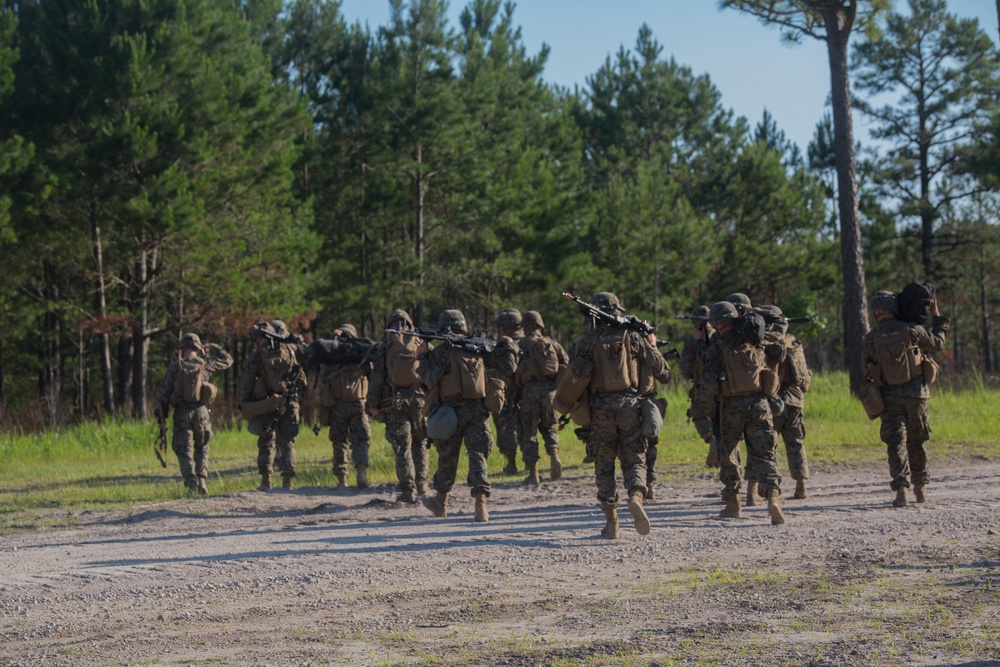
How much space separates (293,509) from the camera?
42.1 ft

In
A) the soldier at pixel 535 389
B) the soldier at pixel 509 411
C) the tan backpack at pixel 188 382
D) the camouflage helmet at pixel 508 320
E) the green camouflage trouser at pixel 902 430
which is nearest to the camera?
the green camouflage trouser at pixel 902 430

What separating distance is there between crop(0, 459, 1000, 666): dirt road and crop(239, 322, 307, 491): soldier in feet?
6.65

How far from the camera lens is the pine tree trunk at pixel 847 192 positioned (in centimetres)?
2139

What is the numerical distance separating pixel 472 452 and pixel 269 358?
13.4 ft

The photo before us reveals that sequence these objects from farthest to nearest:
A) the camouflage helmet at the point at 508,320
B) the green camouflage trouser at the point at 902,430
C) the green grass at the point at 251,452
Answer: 1. the green grass at the point at 251,452
2. the camouflage helmet at the point at 508,320
3. the green camouflage trouser at the point at 902,430

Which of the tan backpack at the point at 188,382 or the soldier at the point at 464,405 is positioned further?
the tan backpack at the point at 188,382

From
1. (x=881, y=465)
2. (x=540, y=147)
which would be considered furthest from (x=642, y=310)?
(x=881, y=465)

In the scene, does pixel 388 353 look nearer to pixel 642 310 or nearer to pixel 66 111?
pixel 66 111

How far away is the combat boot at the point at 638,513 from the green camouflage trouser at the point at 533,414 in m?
4.34

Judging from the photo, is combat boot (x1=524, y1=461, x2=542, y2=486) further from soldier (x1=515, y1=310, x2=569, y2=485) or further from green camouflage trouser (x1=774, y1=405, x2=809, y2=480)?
green camouflage trouser (x1=774, y1=405, x2=809, y2=480)

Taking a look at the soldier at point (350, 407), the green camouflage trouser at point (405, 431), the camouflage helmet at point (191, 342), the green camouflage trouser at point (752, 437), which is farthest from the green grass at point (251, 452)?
the green camouflage trouser at point (752, 437)

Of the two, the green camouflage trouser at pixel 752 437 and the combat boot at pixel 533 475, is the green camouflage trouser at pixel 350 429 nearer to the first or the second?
the combat boot at pixel 533 475

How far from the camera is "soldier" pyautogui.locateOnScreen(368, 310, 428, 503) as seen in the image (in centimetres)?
1241

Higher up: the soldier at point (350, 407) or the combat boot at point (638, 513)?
the soldier at point (350, 407)
